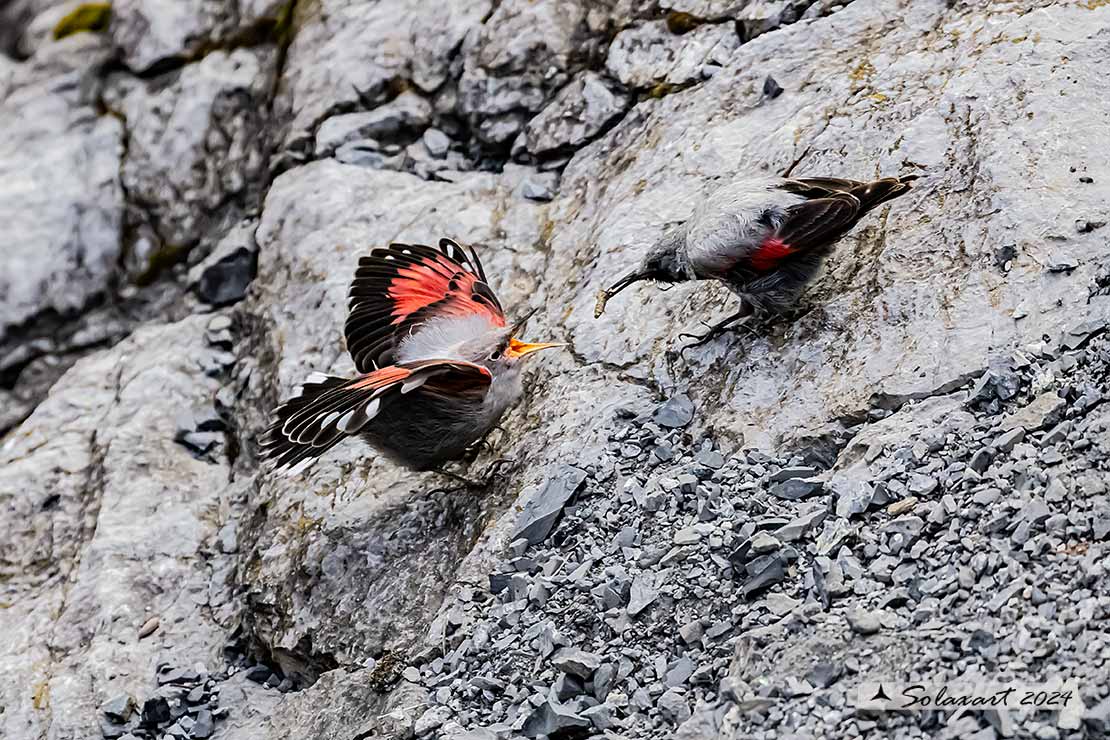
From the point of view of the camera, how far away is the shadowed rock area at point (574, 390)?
487 cm

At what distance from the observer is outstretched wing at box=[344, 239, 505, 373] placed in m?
7.14

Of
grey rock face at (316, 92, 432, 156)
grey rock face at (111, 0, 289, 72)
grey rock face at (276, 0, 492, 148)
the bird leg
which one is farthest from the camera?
grey rock face at (111, 0, 289, 72)

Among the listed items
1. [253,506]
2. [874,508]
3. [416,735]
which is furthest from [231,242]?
[874,508]

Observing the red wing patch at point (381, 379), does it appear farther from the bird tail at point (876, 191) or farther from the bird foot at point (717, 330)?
the bird tail at point (876, 191)

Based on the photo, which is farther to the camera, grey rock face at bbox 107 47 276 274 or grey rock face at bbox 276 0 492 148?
grey rock face at bbox 107 47 276 274

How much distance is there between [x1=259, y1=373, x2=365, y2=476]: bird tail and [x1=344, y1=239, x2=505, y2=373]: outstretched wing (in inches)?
31.8

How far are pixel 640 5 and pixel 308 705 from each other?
558cm

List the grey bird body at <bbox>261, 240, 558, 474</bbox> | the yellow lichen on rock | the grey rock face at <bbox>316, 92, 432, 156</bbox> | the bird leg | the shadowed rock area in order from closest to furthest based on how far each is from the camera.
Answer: the shadowed rock area → the grey bird body at <bbox>261, 240, 558, 474</bbox> → the bird leg → the grey rock face at <bbox>316, 92, 432, 156</bbox> → the yellow lichen on rock

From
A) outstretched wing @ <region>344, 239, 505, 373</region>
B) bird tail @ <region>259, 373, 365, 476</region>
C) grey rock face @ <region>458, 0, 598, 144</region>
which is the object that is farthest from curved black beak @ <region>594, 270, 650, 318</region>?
grey rock face @ <region>458, 0, 598, 144</region>

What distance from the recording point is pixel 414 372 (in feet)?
20.2

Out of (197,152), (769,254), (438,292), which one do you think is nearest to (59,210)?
(197,152)

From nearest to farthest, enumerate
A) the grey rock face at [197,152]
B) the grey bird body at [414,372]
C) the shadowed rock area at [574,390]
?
the shadowed rock area at [574,390]
the grey bird body at [414,372]
the grey rock face at [197,152]

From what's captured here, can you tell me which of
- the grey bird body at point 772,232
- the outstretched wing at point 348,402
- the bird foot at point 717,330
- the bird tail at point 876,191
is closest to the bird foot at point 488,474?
the outstretched wing at point 348,402

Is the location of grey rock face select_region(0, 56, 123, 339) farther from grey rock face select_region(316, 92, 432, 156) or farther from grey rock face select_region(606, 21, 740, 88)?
grey rock face select_region(606, 21, 740, 88)
